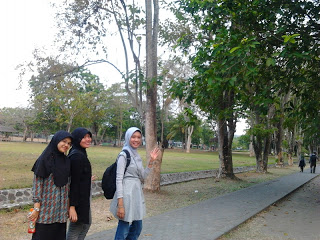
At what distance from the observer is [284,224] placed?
7055 millimetres

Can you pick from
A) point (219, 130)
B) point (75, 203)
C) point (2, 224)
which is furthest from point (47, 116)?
point (75, 203)

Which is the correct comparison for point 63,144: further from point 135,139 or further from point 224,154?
point 224,154

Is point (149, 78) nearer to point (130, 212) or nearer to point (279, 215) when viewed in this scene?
point (279, 215)

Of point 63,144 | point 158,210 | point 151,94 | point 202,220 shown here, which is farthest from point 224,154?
point 63,144

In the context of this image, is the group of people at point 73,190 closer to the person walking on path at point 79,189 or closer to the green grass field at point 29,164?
the person walking on path at point 79,189

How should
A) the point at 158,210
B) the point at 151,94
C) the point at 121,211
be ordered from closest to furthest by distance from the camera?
the point at 121,211 < the point at 158,210 < the point at 151,94

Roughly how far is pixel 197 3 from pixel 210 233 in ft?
21.5

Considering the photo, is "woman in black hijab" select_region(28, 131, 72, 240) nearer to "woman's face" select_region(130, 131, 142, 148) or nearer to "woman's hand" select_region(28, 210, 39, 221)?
"woman's hand" select_region(28, 210, 39, 221)

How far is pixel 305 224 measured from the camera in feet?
23.4

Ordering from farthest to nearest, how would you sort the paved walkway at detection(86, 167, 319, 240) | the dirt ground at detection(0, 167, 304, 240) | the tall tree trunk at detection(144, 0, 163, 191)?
1. the tall tree trunk at detection(144, 0, 163, 191)
2. the dirt ground at detection(0, 167, 304, 240)
3. the paved walkway at detection(86, 167, 319, 240)

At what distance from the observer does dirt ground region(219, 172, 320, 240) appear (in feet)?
19.6

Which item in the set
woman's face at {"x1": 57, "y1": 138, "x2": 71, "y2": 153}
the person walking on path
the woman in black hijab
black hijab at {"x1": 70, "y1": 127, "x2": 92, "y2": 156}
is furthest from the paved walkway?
woman's face at {"x1": 57, "y1": 138, "x2": 71, "y2": 153}

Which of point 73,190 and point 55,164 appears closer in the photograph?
point 55,164

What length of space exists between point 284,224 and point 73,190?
5.47 metres
